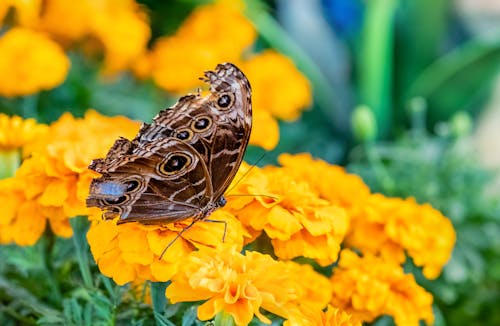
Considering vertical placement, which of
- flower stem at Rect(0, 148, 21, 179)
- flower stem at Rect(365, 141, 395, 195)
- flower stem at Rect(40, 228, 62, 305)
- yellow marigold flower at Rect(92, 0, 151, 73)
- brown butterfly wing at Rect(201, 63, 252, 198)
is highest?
brown butterfly wing at Rect(201, 63, 252, 198)

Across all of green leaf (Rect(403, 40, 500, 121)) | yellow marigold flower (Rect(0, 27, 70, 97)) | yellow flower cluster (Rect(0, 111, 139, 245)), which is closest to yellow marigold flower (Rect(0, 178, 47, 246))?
yellow flower cluster (Rect(0, 111, 139, 245))

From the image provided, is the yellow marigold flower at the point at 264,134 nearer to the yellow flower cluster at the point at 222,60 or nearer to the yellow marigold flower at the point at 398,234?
the yellow marigold flower at the point at 398,234

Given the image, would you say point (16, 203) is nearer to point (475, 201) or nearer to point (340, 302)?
point (340, 302)

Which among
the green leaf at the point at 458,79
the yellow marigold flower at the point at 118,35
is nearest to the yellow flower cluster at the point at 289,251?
the yellow marigold flower at the point at 118,35

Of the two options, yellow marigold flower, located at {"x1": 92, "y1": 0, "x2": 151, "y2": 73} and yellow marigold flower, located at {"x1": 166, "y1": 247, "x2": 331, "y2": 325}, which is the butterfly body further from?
yellow marigold flower, located at {"x1": 92, "y1": 0, "x2": 151, "y2": 73}

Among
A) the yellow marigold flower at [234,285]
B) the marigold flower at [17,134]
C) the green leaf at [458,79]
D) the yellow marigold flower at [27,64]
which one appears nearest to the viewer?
the yellow marigold flower at [234,285]

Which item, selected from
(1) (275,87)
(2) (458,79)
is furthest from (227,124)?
(2) (458,79)
